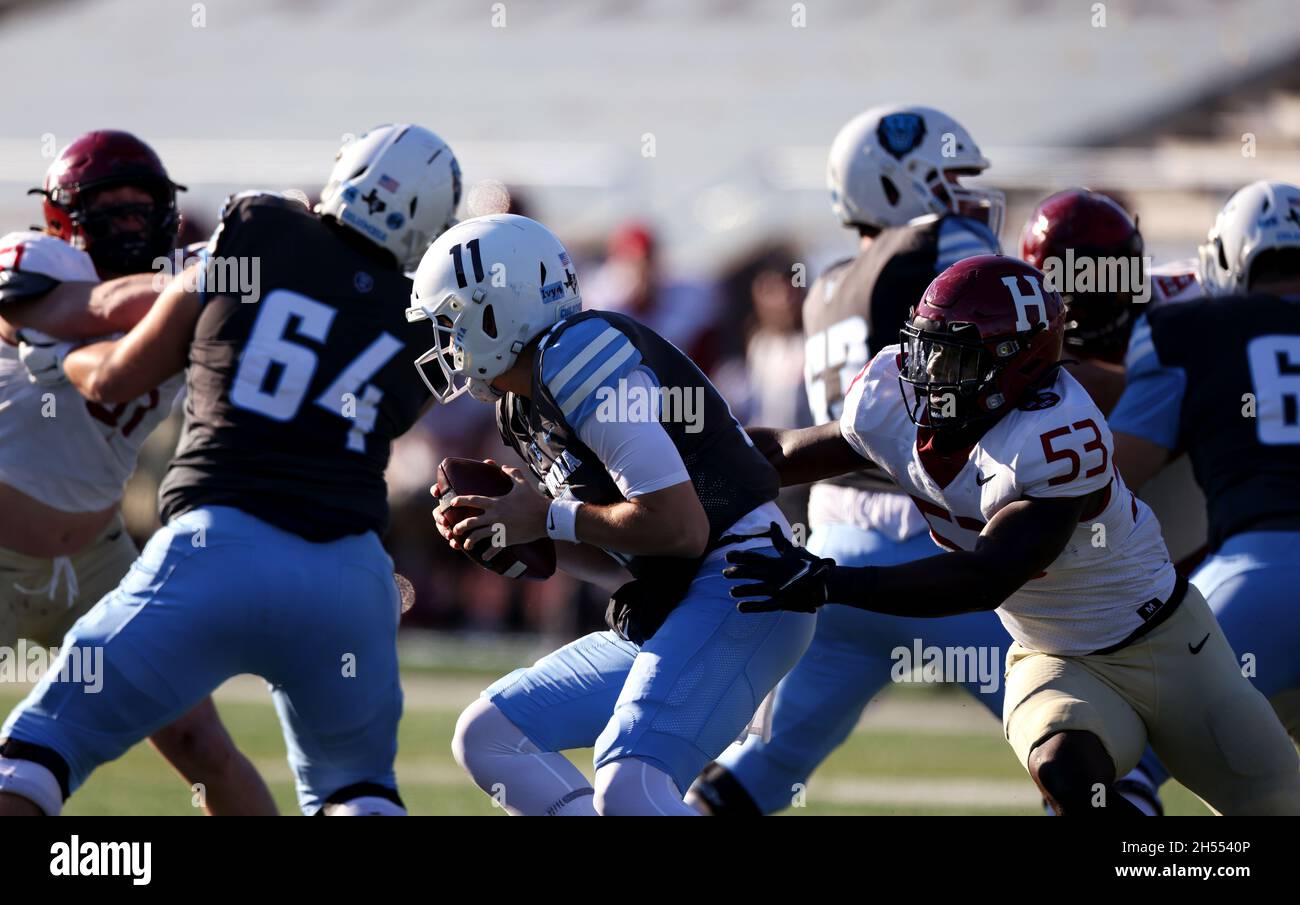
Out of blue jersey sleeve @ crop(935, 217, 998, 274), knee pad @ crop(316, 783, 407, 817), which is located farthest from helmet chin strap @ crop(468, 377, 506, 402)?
blue jersey sleeve @ crop(935, 217, 998, 274)

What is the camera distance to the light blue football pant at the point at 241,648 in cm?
391

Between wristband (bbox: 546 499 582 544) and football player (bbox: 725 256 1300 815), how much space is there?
0.39 meters

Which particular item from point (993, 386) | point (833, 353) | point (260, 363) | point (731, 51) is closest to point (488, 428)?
point (833, 353)

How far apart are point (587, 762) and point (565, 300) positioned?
3.70 meters

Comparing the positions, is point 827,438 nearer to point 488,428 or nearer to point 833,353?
point 833,353

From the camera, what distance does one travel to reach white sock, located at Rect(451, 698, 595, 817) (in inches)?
150

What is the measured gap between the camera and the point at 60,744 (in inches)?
153

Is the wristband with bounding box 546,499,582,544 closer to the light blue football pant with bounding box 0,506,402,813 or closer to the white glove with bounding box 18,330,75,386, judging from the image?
the light blue football pant with bounding box 0,506,402,813

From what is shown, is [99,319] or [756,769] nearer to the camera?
[99,319]

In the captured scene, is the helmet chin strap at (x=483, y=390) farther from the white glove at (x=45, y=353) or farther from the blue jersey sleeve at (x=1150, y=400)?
the blue jersey sleeve at (x=1150, y=400)

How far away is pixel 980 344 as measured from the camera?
3.68 m

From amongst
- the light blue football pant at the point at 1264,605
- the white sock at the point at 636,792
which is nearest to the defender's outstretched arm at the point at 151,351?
the white sock at the point at 636,792

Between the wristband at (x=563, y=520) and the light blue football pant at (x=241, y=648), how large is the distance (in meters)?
0.71
